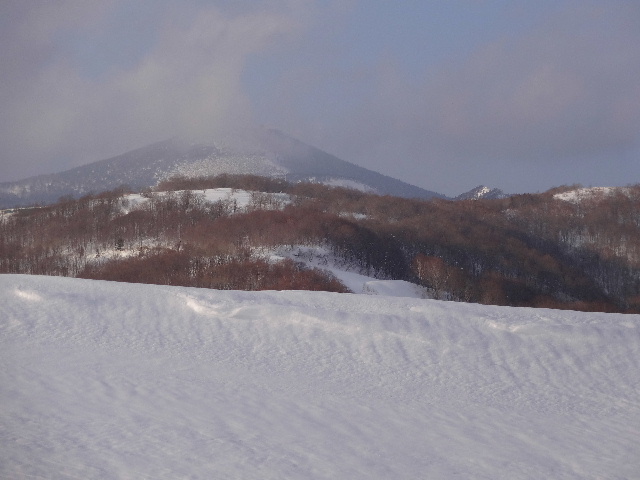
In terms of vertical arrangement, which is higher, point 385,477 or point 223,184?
point 223,184

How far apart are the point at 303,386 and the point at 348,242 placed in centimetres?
4222

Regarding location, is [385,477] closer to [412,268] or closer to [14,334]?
[14,334]

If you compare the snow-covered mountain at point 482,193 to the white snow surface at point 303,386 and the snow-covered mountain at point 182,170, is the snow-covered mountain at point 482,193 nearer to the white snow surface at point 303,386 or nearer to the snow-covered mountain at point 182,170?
the snow-covered mountain at point 182,170

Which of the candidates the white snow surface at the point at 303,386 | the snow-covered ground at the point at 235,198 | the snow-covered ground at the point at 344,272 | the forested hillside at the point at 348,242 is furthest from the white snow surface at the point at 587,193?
the white snow surface at the point at 303,386

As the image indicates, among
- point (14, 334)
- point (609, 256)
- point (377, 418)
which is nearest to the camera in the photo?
point (377, 418)

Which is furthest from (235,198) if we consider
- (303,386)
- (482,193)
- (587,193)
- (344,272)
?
(482,193)

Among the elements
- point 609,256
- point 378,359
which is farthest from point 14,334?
point 609,256

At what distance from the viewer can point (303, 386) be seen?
9.75 metres

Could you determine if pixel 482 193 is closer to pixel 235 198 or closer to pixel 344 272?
pixel 235 198

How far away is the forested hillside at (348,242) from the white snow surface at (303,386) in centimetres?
2334

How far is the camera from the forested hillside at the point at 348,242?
46594mm

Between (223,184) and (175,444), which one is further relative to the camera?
(223,184)

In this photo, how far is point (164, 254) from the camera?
162 feet

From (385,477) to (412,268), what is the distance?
1893 inches
